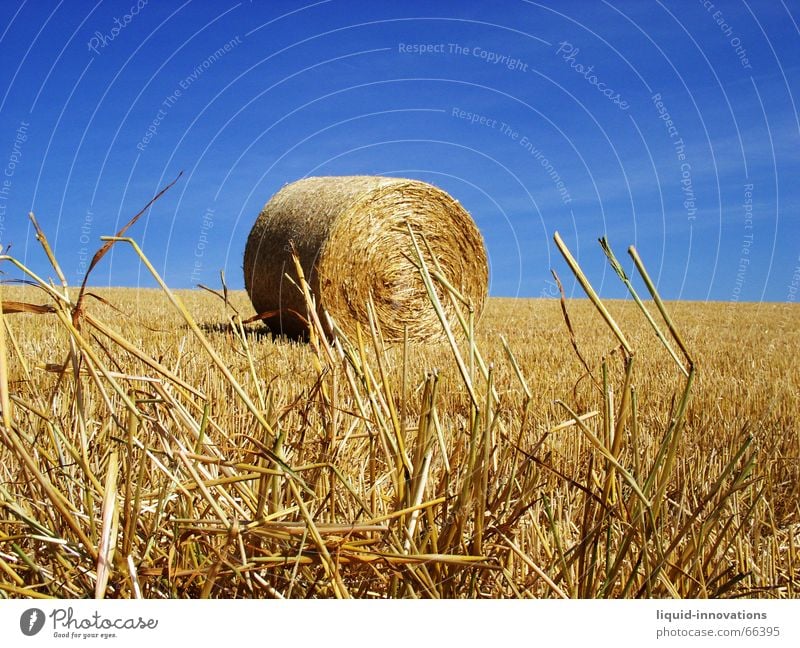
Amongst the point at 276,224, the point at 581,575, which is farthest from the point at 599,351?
the point at 581,575

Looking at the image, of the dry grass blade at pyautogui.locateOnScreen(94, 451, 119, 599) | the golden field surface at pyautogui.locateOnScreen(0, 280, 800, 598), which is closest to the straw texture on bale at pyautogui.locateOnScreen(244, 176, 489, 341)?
the golden field surface at pyautogui.locateOnScreen(0, 280, 800, 598)

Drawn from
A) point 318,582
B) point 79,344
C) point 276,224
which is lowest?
point 318,582

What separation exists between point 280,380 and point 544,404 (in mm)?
1357

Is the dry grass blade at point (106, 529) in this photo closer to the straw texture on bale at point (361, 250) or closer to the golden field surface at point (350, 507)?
the golden field surface at point (350, 507)

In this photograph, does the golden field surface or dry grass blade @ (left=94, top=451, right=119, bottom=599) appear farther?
the golden field surface

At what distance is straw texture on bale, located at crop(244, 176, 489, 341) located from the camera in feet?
22.6

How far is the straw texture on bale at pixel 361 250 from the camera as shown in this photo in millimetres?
6883

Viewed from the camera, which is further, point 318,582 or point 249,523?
point 318,582

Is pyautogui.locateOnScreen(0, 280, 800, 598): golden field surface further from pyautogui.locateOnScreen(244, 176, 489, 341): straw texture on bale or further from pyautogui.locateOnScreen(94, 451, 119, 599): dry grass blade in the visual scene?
pyautogui.locateOnScreen(244, 176, 489, 341): straw texture on bale

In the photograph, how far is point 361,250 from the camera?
7020 millimetres

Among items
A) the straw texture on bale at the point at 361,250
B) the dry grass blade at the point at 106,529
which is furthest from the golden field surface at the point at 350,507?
the straw texture on bale at the point at 361,250

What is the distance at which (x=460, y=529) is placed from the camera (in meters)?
1.28

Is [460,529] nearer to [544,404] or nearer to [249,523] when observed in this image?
[249,523]
